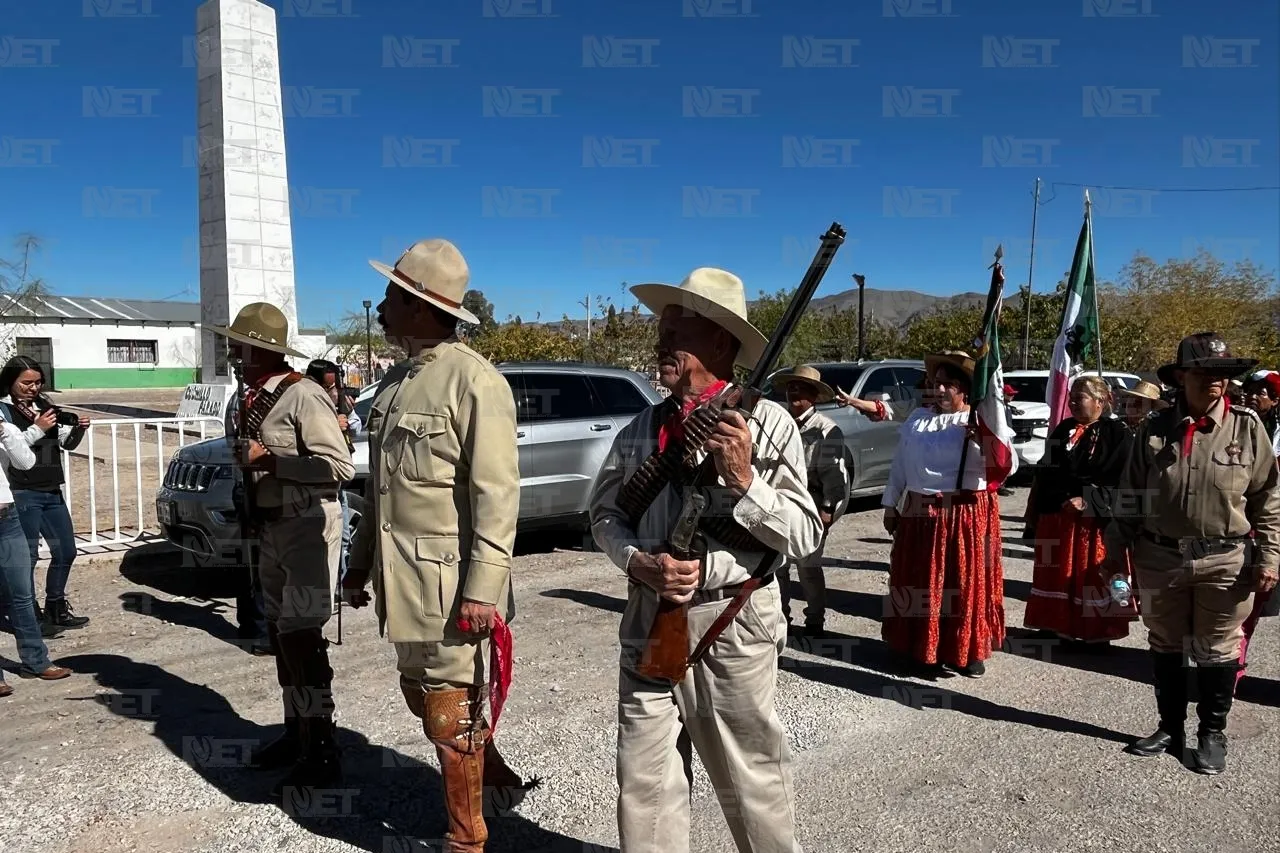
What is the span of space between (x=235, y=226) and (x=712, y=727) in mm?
15405

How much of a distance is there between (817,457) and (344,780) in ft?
10.2

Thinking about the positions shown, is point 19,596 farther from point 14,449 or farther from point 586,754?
point 586,754

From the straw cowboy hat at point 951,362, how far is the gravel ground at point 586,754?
1.82m

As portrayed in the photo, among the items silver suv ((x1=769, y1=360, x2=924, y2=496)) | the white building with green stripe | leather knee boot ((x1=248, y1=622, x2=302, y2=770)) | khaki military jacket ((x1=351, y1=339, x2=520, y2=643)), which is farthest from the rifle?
the white building with green stripe

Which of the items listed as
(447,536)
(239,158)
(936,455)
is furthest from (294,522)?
(239,158)

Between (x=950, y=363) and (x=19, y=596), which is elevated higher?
(x=950, y=363)

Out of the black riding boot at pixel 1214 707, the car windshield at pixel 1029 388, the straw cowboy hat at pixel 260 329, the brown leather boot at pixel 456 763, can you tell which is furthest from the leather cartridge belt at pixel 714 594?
the car windshield at pixel 1029 388

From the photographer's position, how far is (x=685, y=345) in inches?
99.4

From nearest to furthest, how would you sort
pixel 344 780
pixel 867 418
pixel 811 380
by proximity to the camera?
pixel 344 780
pixel 811 380
pixel 867 418

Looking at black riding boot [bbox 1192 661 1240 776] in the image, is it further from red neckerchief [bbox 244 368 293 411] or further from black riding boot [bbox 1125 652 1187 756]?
red neckerchief [bbox 244 368 293 411]

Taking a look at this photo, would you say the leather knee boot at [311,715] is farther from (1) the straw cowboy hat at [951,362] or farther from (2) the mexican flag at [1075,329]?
(2) the mexican flag at [1075,329]

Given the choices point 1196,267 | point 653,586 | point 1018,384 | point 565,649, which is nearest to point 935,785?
point 653,586

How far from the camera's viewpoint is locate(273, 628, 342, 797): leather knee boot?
348cm

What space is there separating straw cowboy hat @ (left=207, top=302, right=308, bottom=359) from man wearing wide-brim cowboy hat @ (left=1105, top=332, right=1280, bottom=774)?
4.01m
